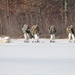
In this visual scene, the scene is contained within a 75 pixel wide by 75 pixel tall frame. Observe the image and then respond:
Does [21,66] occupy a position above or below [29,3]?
below

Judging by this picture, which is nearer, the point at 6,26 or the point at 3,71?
the point at 3,71

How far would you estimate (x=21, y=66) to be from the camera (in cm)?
1243

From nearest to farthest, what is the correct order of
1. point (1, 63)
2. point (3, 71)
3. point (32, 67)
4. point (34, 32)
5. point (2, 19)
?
point (3, 71), point (32, 67), point (1, 63), point (34, 32), point (2, 19)

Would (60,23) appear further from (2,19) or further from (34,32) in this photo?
(34,32)

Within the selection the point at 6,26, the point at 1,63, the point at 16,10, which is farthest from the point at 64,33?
the point at 1,63

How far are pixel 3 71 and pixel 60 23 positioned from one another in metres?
22.9

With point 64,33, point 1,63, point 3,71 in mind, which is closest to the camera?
point 3,71

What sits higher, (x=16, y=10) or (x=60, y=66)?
(x=16, y=10)

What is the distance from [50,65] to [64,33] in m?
19.7

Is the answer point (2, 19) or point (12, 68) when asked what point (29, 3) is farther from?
point (12, 68)

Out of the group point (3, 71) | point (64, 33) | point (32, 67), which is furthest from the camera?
point (64, 33)

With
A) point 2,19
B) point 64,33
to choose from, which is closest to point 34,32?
point 64,33

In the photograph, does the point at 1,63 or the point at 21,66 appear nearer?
the point at 21,66

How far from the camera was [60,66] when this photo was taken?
1239 centimetres
